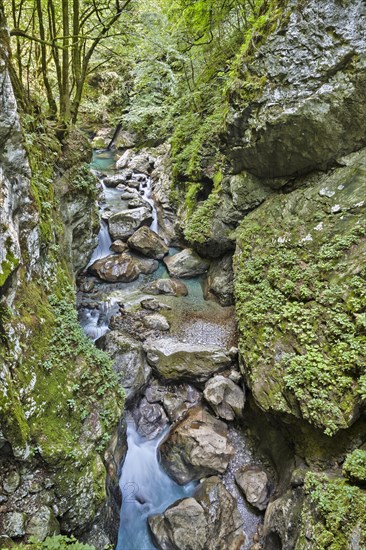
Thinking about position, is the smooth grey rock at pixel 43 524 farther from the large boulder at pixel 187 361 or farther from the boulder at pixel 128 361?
the large boulder at pixel 187 361

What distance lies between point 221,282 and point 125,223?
4.57 m

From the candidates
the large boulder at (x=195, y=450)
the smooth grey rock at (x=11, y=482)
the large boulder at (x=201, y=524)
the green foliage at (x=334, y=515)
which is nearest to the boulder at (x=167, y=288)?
the large boulder at (x=195, y=450)

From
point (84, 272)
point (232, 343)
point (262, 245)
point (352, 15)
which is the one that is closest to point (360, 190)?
point (262, 245)

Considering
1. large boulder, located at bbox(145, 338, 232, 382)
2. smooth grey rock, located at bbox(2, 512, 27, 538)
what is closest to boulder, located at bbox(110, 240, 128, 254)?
large boulder, located at bbox(145, 338, 232, 382)

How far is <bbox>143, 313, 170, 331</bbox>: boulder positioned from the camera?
8.22 metres

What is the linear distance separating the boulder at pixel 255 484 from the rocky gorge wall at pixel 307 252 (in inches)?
15.6

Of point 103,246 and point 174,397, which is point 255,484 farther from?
point 103,246

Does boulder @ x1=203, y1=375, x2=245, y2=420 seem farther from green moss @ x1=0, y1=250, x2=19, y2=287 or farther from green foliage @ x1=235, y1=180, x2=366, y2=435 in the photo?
green moss @ x1=0, y1=250, x2=19, y2=287

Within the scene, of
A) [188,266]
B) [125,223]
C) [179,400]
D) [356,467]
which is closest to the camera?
[356,467]

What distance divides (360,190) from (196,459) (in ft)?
20.7

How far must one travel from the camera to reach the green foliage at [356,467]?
385 centimetres

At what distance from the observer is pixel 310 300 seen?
5.84 m

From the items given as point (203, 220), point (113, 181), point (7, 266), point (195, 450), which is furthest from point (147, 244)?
point (7, 266)

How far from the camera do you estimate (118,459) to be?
18.1 feet
